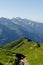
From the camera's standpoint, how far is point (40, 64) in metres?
37.9

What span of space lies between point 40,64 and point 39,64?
0.22 meters

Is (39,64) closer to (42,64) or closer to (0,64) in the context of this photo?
(42,64)

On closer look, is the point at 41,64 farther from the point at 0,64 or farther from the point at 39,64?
the point at 0,64

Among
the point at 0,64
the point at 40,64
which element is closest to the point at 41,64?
the point at 40,64

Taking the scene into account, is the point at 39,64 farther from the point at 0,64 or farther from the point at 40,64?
the point at 0,64

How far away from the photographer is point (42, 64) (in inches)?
1494

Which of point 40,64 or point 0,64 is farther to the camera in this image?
point 0,64

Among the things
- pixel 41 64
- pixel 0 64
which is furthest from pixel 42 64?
pixel 0 64

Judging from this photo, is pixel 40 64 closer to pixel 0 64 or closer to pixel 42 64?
pixel 42 64

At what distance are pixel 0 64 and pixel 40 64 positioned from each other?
8531 mm

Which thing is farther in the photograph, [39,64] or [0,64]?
[0,64]

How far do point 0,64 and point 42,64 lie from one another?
29.1 ft

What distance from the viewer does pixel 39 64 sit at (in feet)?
125
